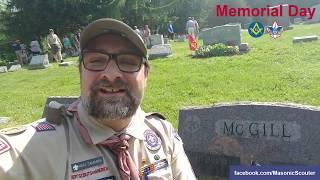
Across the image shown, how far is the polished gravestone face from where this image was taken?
4.21m

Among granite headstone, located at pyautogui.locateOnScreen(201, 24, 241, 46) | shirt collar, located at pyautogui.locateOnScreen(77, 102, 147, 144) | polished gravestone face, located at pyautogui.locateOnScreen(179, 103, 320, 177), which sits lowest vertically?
polished gravestone face, located at pyautogui.locateOnScreen(179, 103, 320, 177)

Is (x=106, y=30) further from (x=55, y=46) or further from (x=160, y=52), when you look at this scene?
(x=55, y=46)

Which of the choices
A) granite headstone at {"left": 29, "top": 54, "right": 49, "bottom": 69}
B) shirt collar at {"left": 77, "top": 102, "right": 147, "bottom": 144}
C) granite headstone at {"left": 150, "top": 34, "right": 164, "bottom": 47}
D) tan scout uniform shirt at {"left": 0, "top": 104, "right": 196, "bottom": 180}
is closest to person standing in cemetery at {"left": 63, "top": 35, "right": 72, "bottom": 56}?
granite headstone at {"left": 150, "top": 34, "right": 164, "bottom": 47}

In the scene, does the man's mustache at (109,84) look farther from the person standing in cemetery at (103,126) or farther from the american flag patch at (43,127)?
the american flag patch at (43,127)

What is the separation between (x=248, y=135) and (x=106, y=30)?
253cm

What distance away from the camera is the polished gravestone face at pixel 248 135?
4215mm

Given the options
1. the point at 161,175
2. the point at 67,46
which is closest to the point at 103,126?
the point at 161,175

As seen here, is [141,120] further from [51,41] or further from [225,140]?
[51,41]

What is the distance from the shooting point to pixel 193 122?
15.7 feet

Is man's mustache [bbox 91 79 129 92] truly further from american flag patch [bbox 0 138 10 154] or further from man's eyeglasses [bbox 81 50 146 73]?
american flag patch [bbox 0 138 10 154]

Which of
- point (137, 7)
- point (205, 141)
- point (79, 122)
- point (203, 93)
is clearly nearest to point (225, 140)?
point (205, 141)

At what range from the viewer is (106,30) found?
2.40 meters

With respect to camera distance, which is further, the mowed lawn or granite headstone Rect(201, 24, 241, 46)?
granite headstone Rect(201, 24, 241, 46)

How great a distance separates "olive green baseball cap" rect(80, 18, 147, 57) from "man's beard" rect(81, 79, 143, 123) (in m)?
0.25
